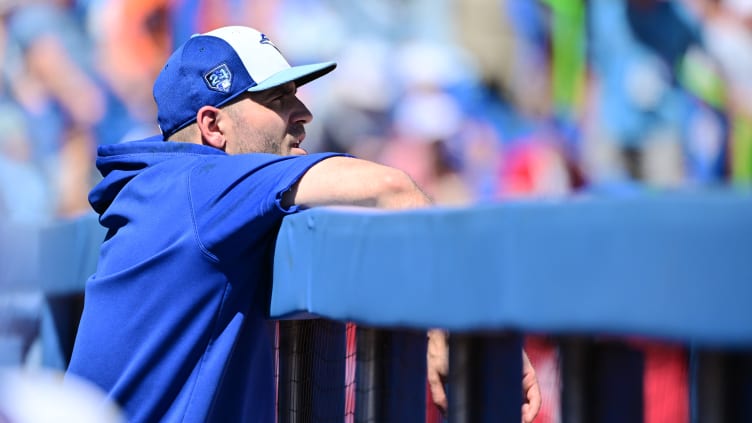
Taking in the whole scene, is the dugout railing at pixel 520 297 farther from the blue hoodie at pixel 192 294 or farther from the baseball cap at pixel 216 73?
the baseball cap at pixel 216 73

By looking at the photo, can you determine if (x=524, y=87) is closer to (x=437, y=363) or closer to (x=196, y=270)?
(x=196, y=270)

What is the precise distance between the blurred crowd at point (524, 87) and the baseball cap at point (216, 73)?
3356 millimetres

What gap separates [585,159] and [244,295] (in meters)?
4.04

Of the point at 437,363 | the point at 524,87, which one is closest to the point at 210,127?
the point at 437,363

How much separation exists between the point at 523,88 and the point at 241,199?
424cm

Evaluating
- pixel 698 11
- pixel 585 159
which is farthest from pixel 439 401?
pixel 698 11

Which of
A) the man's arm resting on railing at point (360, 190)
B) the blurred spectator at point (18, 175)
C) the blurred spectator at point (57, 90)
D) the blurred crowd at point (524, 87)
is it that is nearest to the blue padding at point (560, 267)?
the man's arm resting on railing at point (360, 190)

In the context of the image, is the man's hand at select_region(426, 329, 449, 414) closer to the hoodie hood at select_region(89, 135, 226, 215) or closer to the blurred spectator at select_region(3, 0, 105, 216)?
the hoodie hood at select_region(89, 135, 226, 215)

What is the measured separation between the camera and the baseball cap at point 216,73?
2227mm

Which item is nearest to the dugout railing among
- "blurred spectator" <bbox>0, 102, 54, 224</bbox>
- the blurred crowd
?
the blurred crowd

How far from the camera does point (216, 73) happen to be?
7.36ft

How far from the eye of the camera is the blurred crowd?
226 inches

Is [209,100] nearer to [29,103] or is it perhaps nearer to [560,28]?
[560,28]

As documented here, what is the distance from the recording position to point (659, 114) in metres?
5.82
